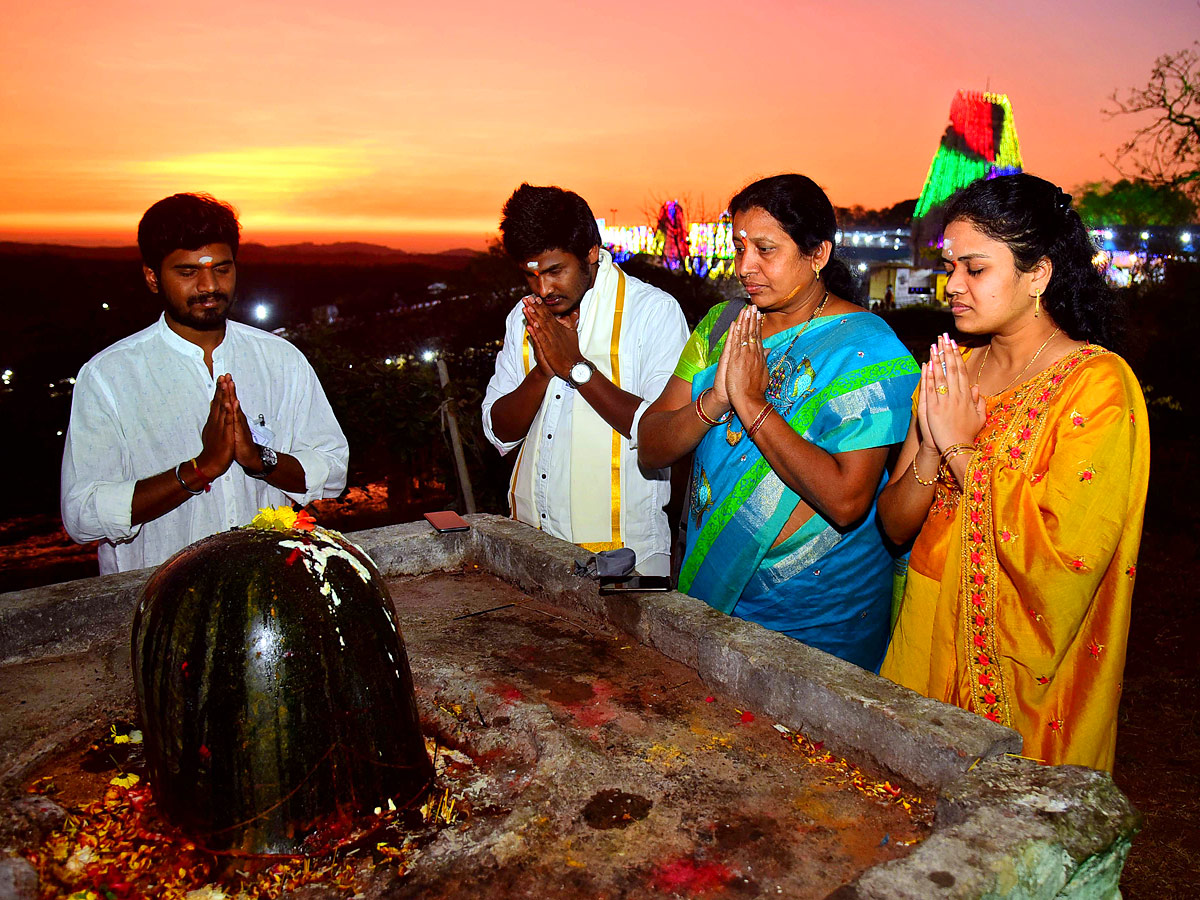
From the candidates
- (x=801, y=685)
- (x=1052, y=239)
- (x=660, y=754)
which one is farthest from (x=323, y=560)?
(x=1052, y=239)

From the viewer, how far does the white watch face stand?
142 inches

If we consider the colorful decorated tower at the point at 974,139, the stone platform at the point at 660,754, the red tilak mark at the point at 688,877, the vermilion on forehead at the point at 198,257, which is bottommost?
the red tilak mark at the point at 688,877

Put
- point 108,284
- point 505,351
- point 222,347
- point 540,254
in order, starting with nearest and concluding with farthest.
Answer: point 222,347 → point 540,254 → point 505,351 → point 108,284

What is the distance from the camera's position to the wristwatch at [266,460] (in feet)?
10.4

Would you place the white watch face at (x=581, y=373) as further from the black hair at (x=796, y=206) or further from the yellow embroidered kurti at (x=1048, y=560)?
the yellow embroidered kurti at (x=1048, y=560)

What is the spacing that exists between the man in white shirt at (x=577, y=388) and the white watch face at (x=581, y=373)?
6 centimetres

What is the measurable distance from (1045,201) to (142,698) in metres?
2.81

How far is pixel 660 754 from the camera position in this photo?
93.0 inches

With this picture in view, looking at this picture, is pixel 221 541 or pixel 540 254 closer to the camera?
pixel 221 541

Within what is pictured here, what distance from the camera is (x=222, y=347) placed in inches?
136

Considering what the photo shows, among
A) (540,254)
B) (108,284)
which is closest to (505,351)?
(540,254)

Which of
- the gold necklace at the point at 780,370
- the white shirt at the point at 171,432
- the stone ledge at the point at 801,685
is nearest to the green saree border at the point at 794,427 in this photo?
the gold necklace at the point at 780,370

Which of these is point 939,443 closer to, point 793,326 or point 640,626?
point 793,326

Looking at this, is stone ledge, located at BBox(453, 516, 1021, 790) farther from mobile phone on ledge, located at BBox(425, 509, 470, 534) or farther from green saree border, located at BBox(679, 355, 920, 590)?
mobile phone on ledge, located at BBox(425, 509, 470, 534)
